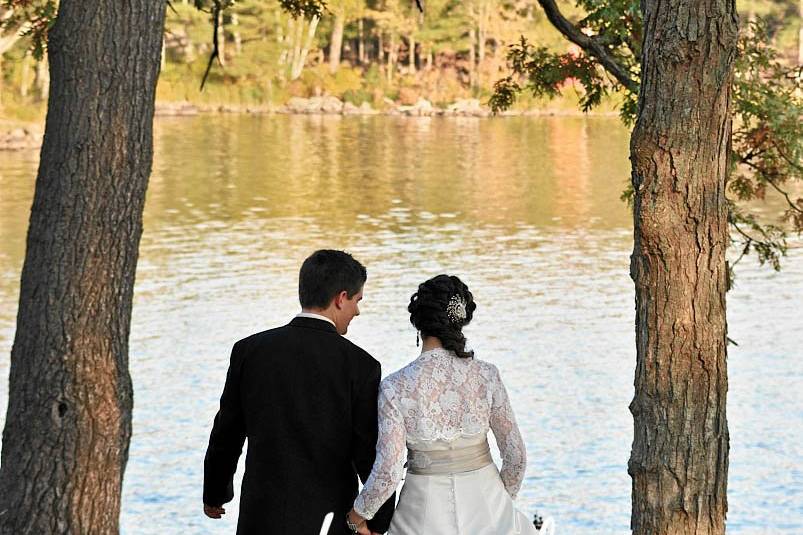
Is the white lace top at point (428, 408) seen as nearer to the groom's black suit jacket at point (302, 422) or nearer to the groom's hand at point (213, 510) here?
the groom's black suit jacket at point (302, 422)

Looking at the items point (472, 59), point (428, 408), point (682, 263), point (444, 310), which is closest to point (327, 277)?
point (444, 310)

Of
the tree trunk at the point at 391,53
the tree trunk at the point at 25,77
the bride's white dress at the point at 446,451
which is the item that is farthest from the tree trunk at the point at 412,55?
the bride's white dress at the point at 446,451

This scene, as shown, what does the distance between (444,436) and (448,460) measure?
0.33 ft

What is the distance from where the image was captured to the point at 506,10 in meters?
61.3

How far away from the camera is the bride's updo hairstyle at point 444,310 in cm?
362

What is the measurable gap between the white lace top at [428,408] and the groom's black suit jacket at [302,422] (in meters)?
0.07

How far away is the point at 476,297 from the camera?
15.4m

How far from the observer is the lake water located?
954 cm

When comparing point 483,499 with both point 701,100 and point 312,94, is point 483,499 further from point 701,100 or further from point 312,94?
point 312,94

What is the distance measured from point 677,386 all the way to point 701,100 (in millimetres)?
855

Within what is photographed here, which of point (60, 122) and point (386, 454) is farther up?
point (60, 122)

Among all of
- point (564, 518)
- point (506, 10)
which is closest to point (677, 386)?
point (564, 518)

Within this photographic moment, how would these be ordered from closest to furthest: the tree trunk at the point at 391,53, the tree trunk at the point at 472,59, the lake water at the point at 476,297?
the lake water at the point at 476,297 → the tree trunk at the point at 391,53 → the tree trunk at the point at 472,59

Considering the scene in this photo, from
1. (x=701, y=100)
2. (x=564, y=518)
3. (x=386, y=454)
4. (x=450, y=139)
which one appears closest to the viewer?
(x=386, y=454)
